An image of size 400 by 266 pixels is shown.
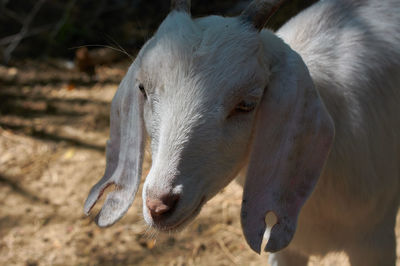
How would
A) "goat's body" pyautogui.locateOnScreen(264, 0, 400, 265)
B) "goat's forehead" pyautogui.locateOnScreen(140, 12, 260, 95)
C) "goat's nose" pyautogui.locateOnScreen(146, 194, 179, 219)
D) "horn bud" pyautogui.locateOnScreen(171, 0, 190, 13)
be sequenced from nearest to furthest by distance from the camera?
"goat's nose" pyautogui.locateOnScreen(146, 194, 179, 219), "goat's forehead" pyautogui.locateOnScreen(140, 12, 260, 95), "horn bud" pyautogui.locateOnScreen(171, 0, 190, 13), "goat's body" pyautogui.locateOnScreen(264, 0, 400, 265)

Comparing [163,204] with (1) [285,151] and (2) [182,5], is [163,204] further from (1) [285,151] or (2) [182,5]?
(2) [182,5]

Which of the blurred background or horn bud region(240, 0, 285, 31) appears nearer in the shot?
horn bud region(240, 0, 285, 31)

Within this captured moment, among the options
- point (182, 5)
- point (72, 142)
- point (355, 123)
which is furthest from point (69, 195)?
point (355, 123)

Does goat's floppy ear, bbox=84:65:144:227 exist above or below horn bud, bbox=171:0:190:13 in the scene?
below

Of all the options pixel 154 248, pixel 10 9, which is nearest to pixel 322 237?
pixel 154 248

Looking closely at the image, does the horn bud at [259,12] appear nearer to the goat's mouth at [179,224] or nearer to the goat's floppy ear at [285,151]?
the goat's floppy ear at [285,151]

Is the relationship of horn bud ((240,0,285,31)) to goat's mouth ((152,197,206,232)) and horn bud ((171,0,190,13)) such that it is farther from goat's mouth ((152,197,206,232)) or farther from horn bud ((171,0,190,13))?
goat's mouth ((152,197,206,232))

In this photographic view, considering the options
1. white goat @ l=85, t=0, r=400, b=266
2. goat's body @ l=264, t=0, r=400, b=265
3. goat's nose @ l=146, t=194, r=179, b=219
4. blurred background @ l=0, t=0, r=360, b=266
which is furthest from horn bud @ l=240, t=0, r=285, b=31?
goat's nose @ l=146, t=194, r=179, b=219

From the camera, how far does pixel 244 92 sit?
5.85 feet

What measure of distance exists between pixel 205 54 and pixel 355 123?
2.73 ft

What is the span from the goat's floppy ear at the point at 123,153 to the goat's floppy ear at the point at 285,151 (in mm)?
490

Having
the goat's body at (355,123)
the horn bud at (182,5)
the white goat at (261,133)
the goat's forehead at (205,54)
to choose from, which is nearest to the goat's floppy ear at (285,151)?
the white goat at (261,133)

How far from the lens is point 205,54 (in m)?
1.80

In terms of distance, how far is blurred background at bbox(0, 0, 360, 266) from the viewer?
3.51 meters
